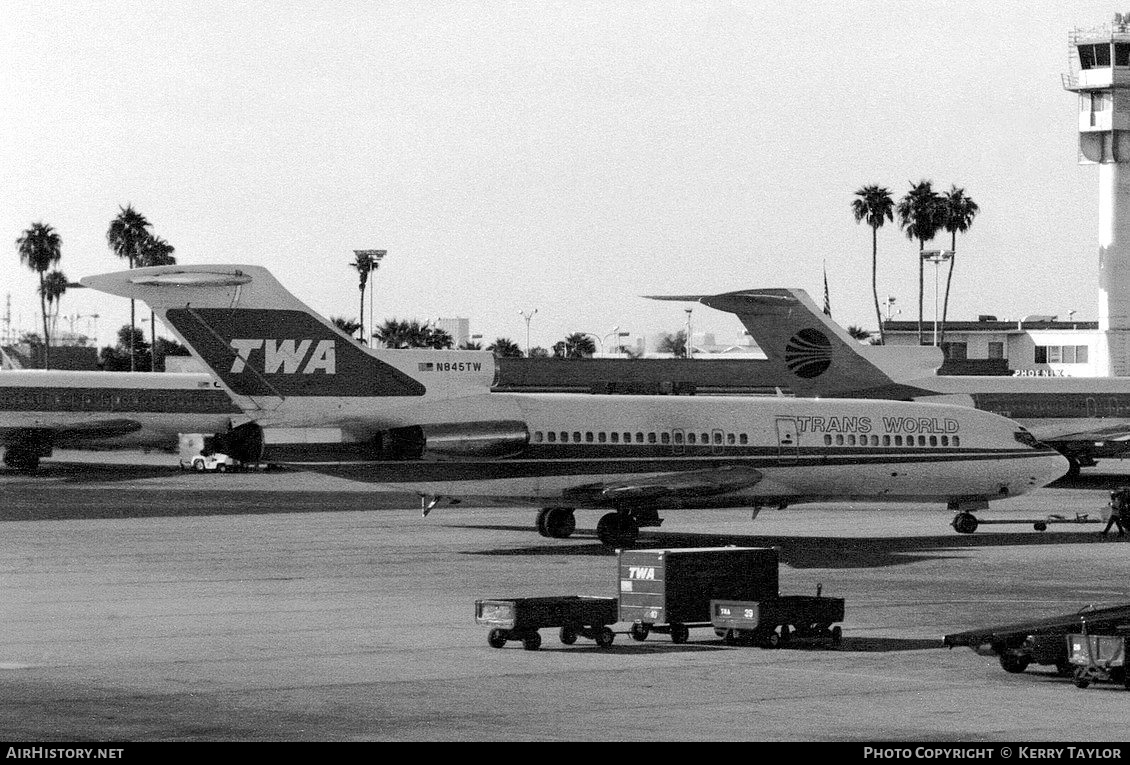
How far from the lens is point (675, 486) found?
1556 inches

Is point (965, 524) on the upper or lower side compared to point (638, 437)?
lower

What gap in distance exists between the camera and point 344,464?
36500mm

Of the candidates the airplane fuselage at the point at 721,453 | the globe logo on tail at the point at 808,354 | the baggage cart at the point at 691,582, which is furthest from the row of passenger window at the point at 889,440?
the baggage cart at the point at 691,582

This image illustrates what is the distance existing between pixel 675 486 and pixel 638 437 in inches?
70.3

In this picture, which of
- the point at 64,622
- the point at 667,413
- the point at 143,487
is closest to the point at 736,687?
the point at 64,622

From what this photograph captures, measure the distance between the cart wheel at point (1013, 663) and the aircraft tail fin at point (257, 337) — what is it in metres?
18.7

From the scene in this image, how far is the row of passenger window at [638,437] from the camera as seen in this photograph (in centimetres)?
3953

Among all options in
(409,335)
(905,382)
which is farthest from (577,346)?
(905,382)

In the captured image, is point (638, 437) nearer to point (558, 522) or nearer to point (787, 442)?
point (558, 522)

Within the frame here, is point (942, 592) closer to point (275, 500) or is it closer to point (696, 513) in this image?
point (696, 513)

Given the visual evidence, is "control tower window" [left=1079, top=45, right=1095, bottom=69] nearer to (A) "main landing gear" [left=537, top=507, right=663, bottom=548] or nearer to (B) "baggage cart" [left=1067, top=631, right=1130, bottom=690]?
(A) "main landing gear" [left=537, top=507, right=663, bottom=548]

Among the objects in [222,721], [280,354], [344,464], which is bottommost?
[222,721]

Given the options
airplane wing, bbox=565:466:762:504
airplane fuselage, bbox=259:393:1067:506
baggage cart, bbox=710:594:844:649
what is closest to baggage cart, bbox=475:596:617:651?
baggage cart, bbox=710:594:844:649

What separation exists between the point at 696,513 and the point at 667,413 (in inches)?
445
